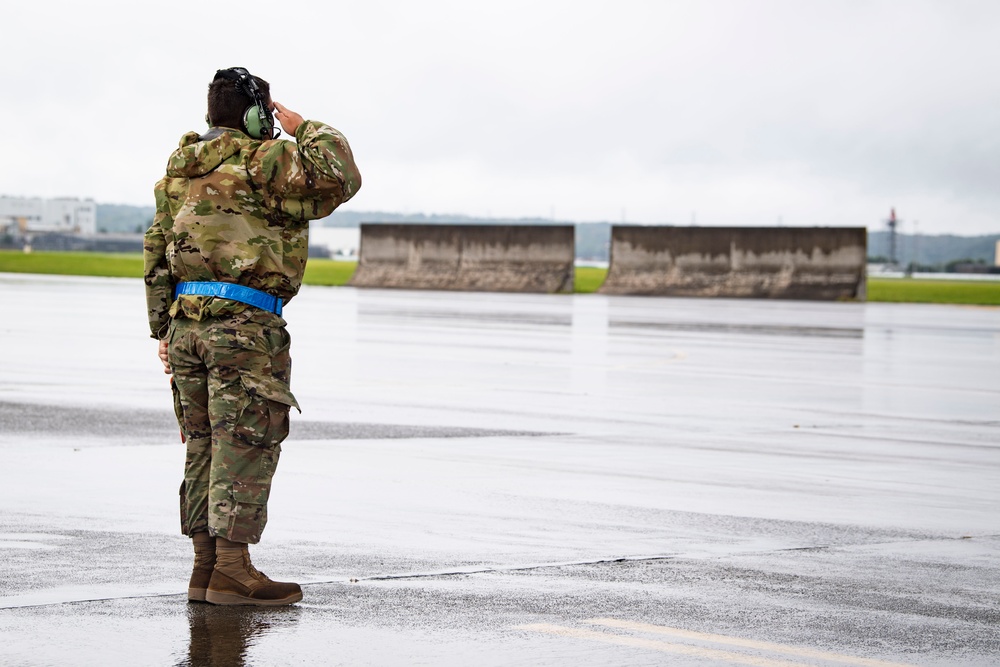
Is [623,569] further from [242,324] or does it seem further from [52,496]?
[52,496]

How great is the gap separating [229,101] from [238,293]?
71 cm

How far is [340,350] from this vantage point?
1845 centimetres

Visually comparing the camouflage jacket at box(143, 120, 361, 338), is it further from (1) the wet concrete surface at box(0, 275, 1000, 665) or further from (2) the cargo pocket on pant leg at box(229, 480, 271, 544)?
(1) the wet concrete surface at box(0, 275, 1000, 665)

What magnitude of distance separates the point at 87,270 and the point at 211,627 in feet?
161

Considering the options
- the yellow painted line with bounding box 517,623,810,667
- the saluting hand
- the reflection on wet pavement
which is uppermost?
the saluting hand

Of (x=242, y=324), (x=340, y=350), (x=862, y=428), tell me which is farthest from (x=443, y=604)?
(x=340, y=350)

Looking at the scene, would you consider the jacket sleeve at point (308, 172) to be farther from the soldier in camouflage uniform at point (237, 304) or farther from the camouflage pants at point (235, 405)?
the camouflage pants at point (235, 405)

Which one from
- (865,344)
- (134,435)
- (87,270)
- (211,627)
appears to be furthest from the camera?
(87,270)

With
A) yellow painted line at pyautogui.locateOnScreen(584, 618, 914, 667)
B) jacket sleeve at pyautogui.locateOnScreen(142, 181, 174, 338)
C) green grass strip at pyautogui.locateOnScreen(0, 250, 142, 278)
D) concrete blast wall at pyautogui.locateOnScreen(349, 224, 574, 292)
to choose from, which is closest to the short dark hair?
jacket sleeve at pyautogui.locateOnScreen(142, 181, 174, 338)

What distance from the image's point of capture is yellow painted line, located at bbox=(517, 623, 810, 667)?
16.8ft

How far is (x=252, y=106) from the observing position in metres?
5.93

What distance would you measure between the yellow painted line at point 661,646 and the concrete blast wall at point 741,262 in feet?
111

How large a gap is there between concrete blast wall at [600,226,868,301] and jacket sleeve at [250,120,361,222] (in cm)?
3367

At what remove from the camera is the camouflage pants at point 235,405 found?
19.0 ft
